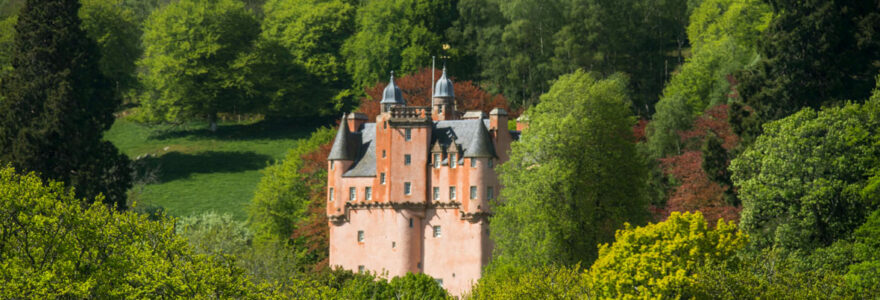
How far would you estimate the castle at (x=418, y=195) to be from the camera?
8900 cm

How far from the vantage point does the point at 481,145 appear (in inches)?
3506

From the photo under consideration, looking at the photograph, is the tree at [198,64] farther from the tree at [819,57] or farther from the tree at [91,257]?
the tree at [91,257]

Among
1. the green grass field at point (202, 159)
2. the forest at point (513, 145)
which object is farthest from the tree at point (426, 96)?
the green grass field at point (202, 159)

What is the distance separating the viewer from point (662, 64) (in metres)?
124

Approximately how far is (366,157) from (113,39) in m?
46.3

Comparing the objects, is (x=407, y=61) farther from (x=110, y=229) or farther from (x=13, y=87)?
(x=110, y=229)

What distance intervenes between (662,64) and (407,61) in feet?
68.2

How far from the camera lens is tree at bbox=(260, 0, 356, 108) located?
131250 millimetres

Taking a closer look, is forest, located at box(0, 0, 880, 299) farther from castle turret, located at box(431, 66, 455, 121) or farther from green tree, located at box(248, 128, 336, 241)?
castle turret, located at box(431, 66, 455, 121)

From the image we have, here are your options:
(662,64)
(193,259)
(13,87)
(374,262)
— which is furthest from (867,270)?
(662,64)

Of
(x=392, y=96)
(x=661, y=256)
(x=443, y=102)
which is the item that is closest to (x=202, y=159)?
(x=392, y=96)

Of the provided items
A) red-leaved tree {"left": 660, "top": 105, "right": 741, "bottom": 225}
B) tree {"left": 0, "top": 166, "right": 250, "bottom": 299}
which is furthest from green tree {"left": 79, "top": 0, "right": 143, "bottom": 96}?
tree {"left": 0, "top": 166, "right": 250, "bottom": 299}

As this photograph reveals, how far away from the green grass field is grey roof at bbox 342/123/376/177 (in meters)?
13.0

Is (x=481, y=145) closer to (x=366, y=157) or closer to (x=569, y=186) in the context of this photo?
(x=366, y=157)
